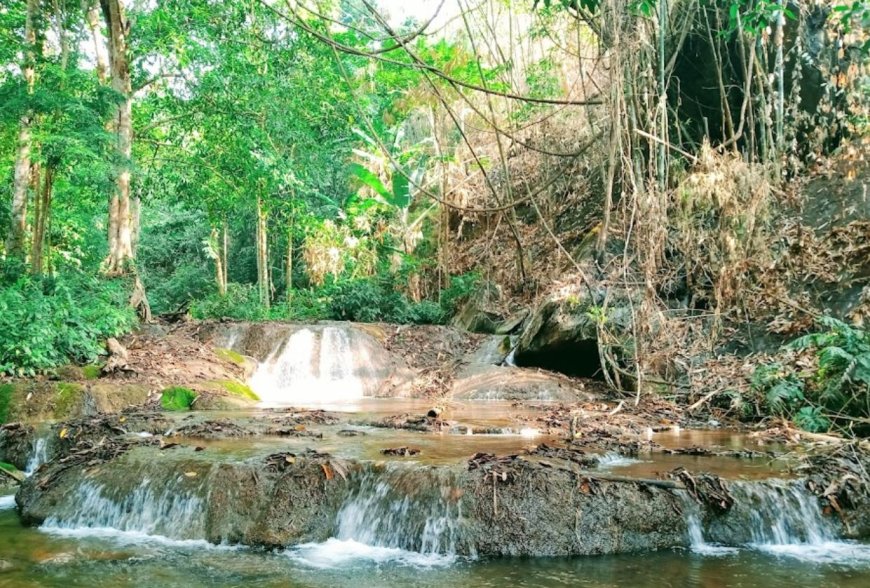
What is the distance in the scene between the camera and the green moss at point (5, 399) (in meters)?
7.80

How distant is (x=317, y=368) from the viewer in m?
12.8

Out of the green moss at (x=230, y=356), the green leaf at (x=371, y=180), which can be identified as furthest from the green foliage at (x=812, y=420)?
the green leaf at (x=371, y=180)

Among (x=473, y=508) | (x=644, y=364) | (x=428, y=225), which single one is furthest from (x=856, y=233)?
(x=428, y=225)

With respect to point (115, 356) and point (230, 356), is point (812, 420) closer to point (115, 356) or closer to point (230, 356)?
point (230, 356)

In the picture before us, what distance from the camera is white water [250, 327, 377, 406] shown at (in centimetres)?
1228

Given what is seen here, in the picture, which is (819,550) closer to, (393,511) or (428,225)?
(393,511)

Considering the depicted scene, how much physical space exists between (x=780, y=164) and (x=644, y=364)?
4.00 metres

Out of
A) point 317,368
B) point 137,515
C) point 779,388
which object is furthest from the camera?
point 317,368

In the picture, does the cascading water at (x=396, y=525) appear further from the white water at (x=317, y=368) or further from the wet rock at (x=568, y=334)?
the white water at (x=317, y=368)

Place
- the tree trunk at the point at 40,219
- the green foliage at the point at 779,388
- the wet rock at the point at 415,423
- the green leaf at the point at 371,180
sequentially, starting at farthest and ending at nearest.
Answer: the green leaf at the point at 371,180, the tree trunk at the point at 40,219, the green foliage at the point at 779,388, the wet rock at the point at 415,423

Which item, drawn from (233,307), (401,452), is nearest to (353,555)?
(401,452)

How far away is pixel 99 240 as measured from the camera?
20.8 meters

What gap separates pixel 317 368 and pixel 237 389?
274 cm

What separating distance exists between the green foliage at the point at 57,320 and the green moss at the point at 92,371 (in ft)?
0.78
